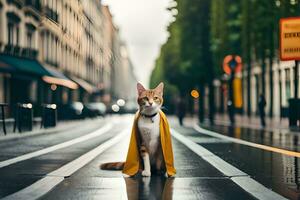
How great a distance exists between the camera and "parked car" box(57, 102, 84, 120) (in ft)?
124

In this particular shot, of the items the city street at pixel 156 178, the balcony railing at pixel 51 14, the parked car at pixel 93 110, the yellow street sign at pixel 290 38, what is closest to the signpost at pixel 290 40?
the yellow street sign at pixel 290 38

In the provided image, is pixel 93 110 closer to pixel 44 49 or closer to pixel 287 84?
pixel 44 49

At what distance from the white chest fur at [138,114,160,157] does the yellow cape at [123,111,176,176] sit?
Result: 0.07 metres

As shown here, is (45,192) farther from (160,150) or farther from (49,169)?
(49,169)

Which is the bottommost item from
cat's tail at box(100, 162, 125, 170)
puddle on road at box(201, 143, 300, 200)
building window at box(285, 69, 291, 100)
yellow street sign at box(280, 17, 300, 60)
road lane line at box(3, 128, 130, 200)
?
puddle on road at box(201, 143, 300, 200)

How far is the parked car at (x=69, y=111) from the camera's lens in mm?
37812

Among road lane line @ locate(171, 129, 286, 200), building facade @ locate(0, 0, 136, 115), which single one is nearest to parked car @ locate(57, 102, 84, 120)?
building facade @ locate(0, 0, 136, 115)

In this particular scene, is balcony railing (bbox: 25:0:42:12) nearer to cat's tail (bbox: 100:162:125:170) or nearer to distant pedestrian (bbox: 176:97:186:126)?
distant pedestrian (bbox: 176:97:186:126)

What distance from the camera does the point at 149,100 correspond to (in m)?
7.43

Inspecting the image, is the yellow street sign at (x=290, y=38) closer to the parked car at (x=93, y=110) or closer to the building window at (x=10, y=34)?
the building window at (x=10, y=34)

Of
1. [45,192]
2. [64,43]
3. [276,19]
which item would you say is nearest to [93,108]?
[64,43]

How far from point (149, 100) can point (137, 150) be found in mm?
766

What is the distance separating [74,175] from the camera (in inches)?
336

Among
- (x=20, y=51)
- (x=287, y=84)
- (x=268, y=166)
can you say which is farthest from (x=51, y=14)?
(x=268, y=166)
